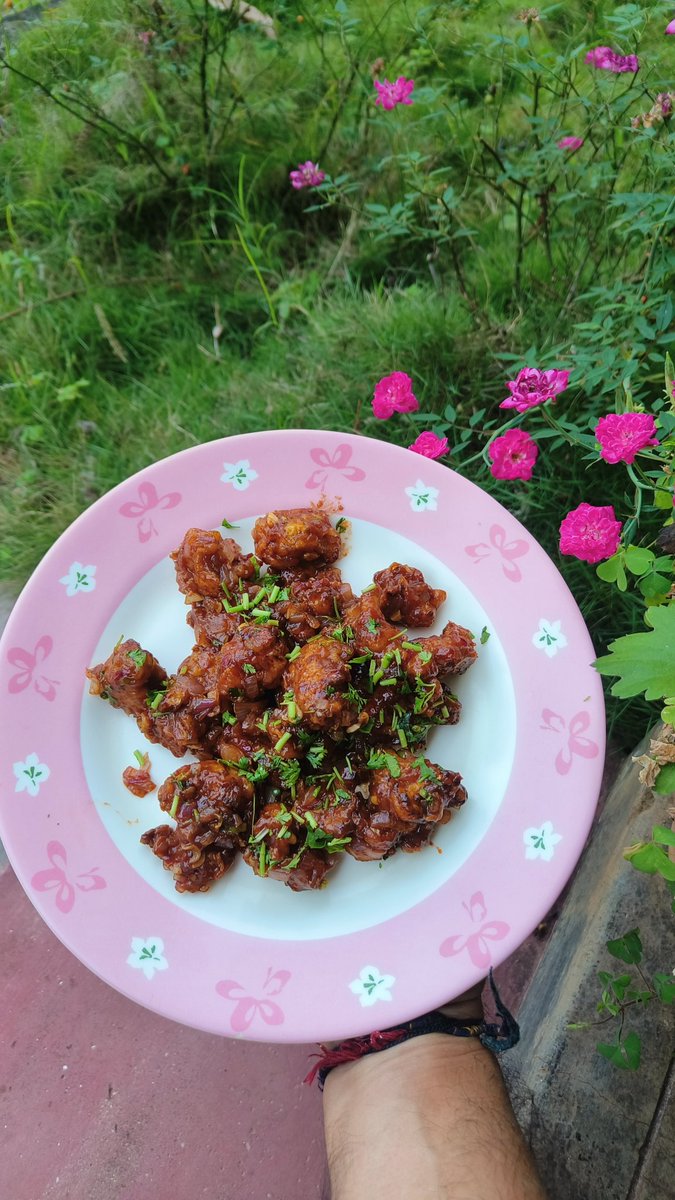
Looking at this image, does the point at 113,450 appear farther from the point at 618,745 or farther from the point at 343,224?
the point at 618,745

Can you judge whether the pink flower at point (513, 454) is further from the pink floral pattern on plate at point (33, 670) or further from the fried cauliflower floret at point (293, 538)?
the pink floral pattern on plate at point (33, 670)

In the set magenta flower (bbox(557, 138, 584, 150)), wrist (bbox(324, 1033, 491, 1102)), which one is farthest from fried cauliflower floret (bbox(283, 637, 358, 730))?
magenta flower (bbox(557, 138, 584, 150))

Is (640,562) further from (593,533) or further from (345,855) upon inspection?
(345,855)

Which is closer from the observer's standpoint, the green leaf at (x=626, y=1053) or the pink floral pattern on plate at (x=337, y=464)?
the green leaf at (x=626, y=1053)

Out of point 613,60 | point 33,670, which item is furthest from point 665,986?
point 613,60

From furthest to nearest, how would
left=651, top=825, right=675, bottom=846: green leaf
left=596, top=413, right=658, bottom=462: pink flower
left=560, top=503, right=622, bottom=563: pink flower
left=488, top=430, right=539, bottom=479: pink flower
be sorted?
left=488, top=430, right=539, bottom=479: pink flower → left=560, top=503, right=622, bottom=563: pink flower → left=596, top=413, right=658, bottom=462: pink flower → left=651, top=825, right=675, bottom=846: green leaf

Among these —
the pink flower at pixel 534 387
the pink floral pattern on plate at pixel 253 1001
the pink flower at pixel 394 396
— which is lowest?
the pink floral pattern on plate at pixel 253 1001

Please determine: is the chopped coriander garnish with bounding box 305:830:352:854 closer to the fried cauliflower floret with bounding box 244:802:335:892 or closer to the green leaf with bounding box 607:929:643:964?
the fried cauliflower floret with bounding box 244:802:335:892

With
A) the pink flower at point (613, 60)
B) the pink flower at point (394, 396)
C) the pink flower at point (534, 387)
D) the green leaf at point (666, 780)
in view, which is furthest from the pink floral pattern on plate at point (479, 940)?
the pink flower at point (613, 60)
